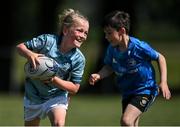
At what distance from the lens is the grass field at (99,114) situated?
528 inches

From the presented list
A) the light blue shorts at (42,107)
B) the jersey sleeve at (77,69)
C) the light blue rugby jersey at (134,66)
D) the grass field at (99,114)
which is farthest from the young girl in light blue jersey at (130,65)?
the grass field at (99,114)

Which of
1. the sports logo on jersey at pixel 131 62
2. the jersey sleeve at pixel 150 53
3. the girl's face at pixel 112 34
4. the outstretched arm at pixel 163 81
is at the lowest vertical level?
the outstretched arm at pixel 163 81

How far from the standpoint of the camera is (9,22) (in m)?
25.8

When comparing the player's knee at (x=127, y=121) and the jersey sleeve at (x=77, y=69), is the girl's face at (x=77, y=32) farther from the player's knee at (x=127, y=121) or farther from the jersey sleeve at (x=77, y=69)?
the player's knee at (x=127, y=121)

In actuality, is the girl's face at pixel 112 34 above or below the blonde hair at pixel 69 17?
below

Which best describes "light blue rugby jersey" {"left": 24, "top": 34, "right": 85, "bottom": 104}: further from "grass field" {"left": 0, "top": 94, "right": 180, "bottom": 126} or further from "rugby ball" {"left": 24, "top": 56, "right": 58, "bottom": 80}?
"grass field" {"left": 0, "top": 94, "right": 180, "bottom": 126}

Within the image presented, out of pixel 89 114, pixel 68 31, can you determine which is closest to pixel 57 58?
pixel 68 31

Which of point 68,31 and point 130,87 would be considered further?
point 130,87

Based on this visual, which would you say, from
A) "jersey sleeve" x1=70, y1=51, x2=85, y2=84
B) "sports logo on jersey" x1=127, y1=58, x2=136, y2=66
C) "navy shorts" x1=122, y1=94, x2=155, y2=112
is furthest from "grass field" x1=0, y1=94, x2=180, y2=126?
"jersey sleeve" x1=70, y1=51, x2=85, y2=84

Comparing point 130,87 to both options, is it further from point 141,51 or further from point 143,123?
point 143,123

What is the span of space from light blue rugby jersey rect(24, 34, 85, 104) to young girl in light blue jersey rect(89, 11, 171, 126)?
0.59m

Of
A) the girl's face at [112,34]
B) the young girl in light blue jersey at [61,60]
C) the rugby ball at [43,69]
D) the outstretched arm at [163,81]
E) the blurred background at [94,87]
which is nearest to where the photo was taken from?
the rugby ball at [43,69]

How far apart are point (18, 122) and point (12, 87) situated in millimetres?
12238

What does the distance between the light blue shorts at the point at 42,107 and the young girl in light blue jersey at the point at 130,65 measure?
28.4 inches
